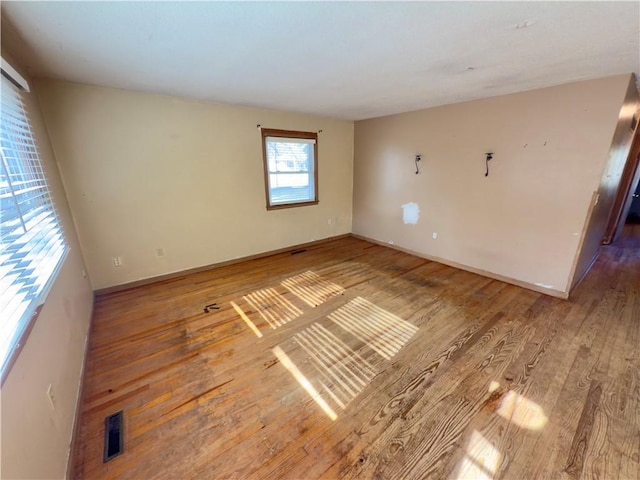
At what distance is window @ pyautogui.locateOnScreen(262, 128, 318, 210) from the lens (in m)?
4.05

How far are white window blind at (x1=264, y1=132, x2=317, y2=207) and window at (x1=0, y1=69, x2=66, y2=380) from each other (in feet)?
8.32

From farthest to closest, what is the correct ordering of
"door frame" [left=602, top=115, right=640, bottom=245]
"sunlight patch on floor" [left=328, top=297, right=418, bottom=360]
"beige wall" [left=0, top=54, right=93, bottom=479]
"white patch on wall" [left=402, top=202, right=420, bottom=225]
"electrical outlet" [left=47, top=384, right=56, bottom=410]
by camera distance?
1. "white patch on wall" [left=402, top=202, right=420, bottom=225]
2. "door frame" [left=602, top=115, right=640, bottom=245]
3. "sunlight patch on floor" [left=328, top=297, right=418, bottom=360]
4. "electrical outlet" [left=47, top=384, right=56, bottom=410]
5. "beige wall" [left=0, top=54, right=93, bottom=479]

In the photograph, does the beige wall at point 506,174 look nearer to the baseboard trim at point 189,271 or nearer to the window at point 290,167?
the window at point 290,167

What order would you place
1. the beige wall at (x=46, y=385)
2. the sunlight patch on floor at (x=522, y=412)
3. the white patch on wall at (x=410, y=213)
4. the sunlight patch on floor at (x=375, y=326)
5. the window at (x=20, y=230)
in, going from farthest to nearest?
the white patch on wall at (x=410, y=213) < the sunlight patch on floor at (x=375, y=326) < the sunlight patch on floor at (x=522, y=412) < the window at (x=20, y=230) < the beige wall at (x=46, y=385)

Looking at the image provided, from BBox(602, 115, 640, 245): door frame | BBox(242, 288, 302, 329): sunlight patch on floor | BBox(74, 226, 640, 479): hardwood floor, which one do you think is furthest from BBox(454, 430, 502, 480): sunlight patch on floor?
BBox(602, 115, 640, 245): door frame

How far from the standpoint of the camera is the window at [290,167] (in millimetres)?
4051

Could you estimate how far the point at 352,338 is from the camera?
7.56ft

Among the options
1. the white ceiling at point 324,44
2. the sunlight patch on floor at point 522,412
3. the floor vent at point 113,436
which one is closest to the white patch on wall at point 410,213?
the white ceiling at point 324,44

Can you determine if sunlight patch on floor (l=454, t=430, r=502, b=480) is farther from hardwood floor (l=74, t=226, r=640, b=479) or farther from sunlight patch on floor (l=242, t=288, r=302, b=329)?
sunlight patch on floor (l=242, t=288, r=302, b=329)

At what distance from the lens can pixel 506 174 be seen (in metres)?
3.13

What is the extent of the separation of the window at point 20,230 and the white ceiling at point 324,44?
0.53 m

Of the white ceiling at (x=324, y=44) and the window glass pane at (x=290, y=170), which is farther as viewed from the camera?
the window glass pane at (x=290, y=170)

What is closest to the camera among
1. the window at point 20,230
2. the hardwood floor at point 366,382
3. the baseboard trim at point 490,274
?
the window at point 20,230

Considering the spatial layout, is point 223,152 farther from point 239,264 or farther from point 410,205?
point 410,205
